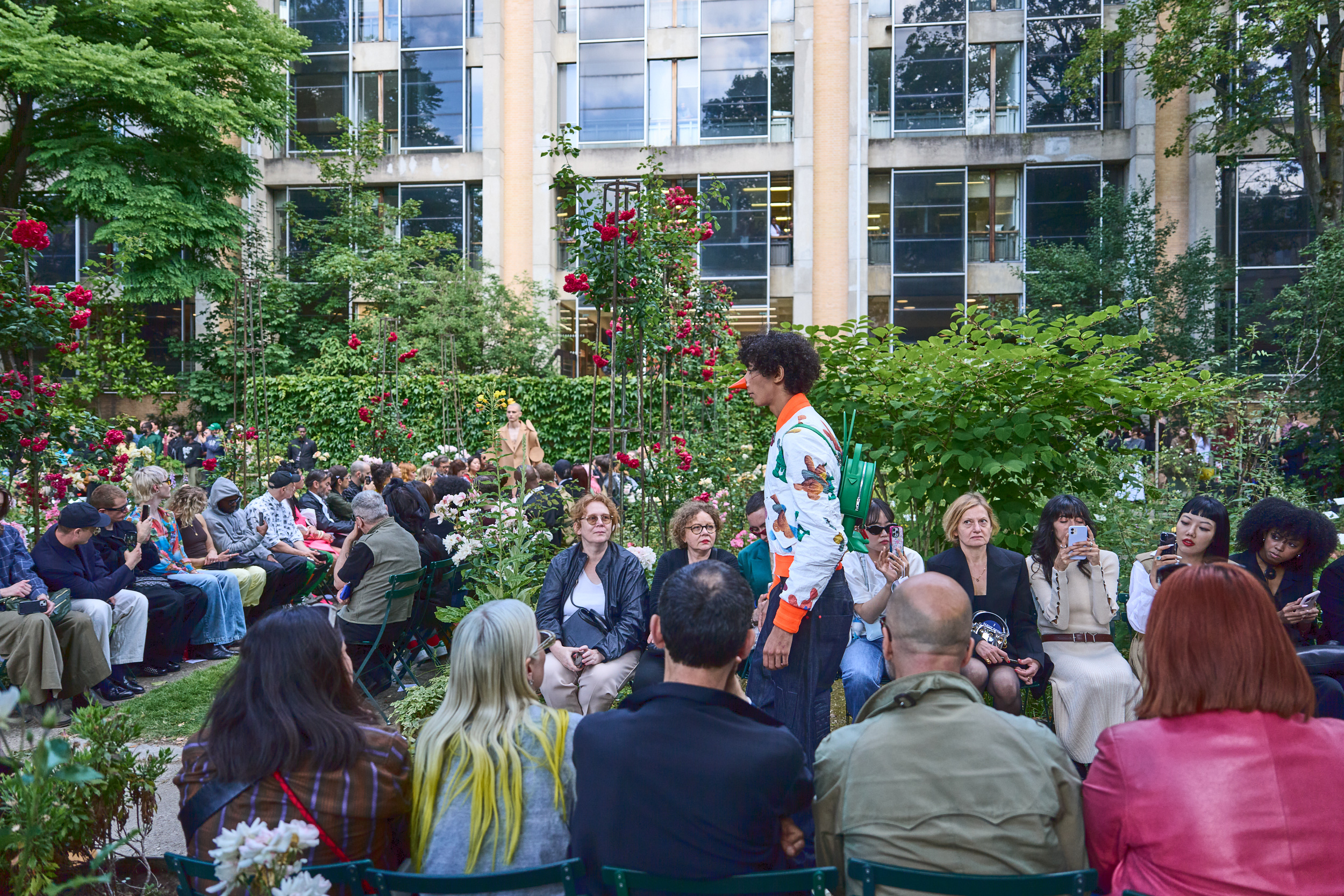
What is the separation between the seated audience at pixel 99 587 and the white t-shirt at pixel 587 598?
10.5ft

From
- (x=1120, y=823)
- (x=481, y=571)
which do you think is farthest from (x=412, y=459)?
(x=1120, y=823)

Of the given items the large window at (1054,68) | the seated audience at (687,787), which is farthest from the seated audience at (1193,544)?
the large window at (1054,68)

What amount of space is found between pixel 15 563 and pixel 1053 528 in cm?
603

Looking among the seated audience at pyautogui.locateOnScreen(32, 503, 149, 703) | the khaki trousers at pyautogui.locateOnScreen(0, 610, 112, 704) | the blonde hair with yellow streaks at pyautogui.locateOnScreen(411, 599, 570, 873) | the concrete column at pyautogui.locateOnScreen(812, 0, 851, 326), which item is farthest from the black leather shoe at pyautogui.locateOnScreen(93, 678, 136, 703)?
the concrete column at pyautogui.locateOnScreen(812, 0, 851, 326)

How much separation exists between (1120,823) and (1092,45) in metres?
21.2

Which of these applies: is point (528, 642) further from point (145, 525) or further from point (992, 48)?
point (992, 48)

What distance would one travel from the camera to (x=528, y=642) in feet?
8.20

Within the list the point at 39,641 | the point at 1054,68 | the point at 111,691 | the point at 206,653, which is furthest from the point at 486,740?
the point at 1054,68

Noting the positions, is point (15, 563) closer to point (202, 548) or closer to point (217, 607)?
point (217, 607)

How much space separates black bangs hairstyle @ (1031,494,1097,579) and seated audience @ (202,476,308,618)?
632cm

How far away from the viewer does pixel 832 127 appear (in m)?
22.6

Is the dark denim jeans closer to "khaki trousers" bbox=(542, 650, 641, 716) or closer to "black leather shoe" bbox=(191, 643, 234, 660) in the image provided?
"khaki trousers" bbox=(542, 650, 641, 716)

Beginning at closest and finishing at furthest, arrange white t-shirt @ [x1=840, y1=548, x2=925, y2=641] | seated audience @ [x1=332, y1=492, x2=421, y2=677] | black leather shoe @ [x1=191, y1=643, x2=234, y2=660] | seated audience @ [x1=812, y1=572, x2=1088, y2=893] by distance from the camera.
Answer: seated audience @ [x1=812, y1=572, x2=1088, y2=893] → white t-shirt @ [x1=840, y1=548, x2=925, y2=641] → seated audience @ [x1=332, y1=492, x2=421, y2=677] → black leather shoe @ [x1=191, y1=643, x2=234, y2=660]

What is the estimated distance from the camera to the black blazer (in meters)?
4.40
